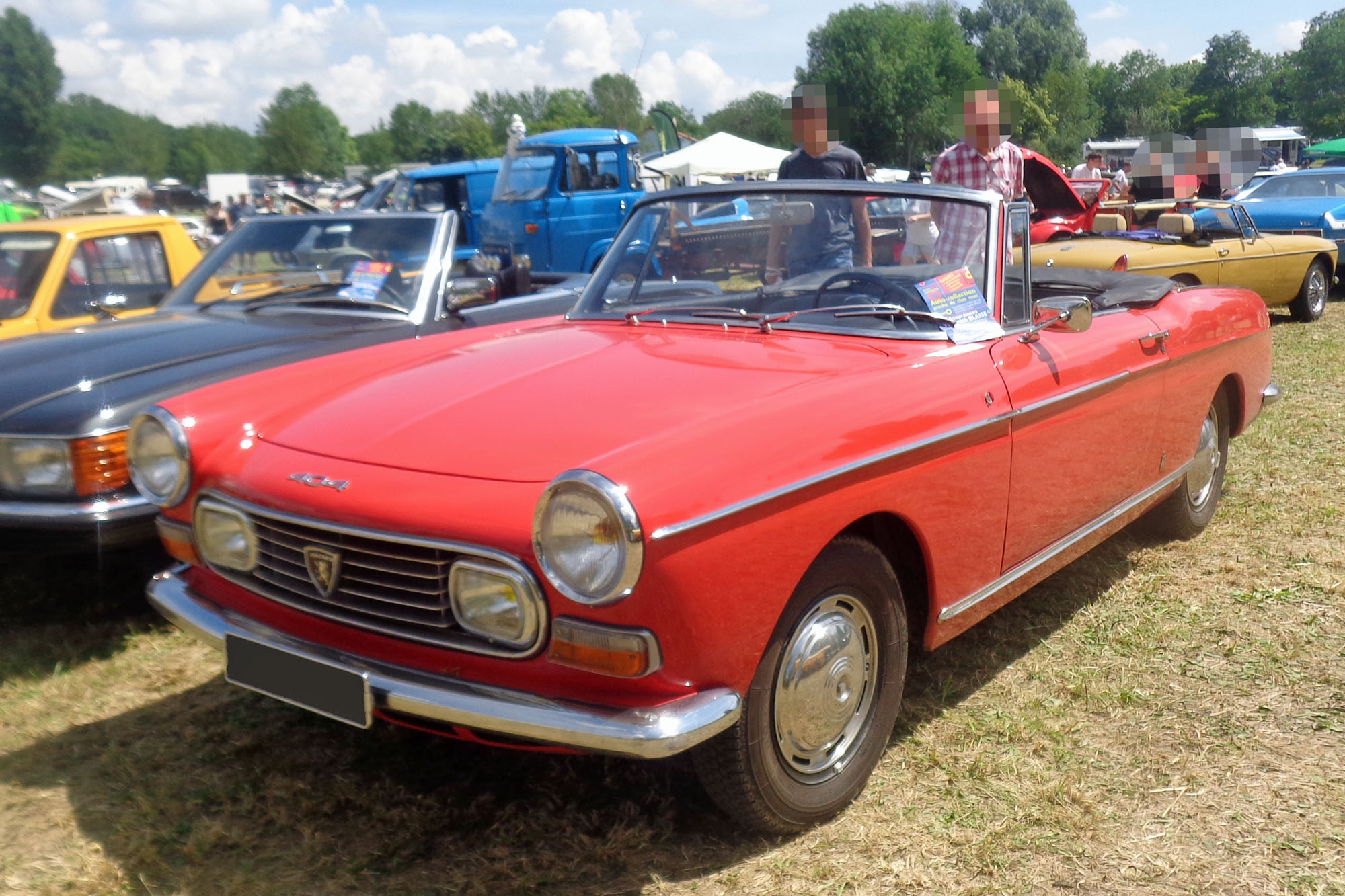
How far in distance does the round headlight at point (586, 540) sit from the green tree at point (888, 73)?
6092cm

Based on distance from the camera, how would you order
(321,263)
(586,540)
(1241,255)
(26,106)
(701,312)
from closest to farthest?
(586,540) < (701,312) < (321,263) < (1241,255) < (26,106)

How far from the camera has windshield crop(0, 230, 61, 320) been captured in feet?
17.7

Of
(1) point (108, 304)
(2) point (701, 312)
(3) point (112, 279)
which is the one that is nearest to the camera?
(2) point (701, 312)

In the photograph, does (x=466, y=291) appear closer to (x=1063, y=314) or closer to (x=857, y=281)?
(x=857, y=281)

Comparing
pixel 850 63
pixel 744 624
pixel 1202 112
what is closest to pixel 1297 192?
pixel 744 624

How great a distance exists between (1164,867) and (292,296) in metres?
4.04

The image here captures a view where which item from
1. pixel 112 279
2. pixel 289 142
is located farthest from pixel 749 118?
pixel 112 279

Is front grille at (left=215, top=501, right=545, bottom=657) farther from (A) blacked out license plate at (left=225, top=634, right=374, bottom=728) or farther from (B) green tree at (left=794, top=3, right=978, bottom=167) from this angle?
(B) green tree at (left=794, top=3, right=978, bottom=167)

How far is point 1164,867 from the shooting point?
2.50m

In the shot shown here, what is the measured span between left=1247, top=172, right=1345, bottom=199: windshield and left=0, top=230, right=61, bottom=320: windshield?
43.2 feet

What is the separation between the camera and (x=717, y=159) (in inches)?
846

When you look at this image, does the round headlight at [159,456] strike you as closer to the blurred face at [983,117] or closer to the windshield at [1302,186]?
the blurred face at [983,117]

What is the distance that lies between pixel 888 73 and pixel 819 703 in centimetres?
6545

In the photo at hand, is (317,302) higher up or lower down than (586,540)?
higher up
